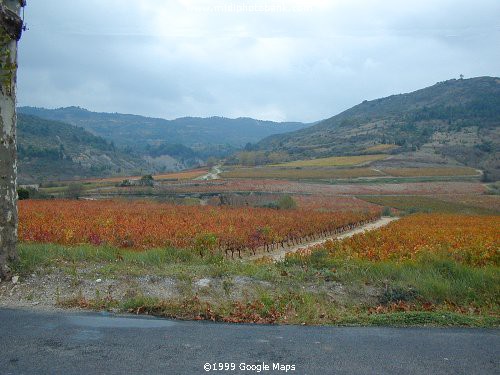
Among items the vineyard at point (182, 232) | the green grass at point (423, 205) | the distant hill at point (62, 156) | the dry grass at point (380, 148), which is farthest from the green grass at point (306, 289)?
the dry grass at point (380, 148)

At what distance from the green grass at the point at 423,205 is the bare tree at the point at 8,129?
43.8m

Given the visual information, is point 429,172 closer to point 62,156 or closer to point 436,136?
point 436,136

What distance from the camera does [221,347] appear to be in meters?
5.03

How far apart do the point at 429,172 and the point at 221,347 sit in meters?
86.6

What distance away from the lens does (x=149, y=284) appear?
806 centimetres

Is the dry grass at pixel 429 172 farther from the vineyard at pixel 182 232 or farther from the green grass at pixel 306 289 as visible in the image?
the green grass at pixel 306 289

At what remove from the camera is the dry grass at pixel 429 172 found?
80.8m

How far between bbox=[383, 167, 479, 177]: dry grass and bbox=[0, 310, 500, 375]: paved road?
79.6 m

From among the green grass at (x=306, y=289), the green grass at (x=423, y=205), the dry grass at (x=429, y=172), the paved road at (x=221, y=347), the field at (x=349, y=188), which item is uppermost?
the paved road at (x=221, y=347)

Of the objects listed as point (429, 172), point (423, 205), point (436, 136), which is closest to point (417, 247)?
point (423, 205)

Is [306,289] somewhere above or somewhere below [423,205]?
above

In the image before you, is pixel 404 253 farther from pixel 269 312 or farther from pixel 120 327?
pixel 120 327

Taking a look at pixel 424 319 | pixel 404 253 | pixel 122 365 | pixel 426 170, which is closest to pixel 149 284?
pixel 122 365

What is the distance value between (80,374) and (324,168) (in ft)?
300
